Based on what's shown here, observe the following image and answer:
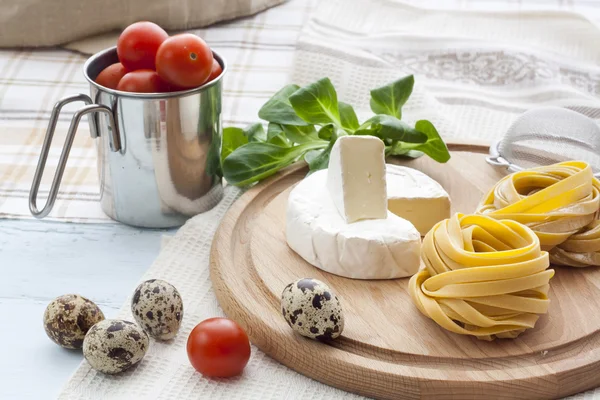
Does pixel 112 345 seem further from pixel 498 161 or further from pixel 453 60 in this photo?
pixel 453 60

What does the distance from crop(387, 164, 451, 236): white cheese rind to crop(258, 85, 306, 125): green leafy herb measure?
0.36 m

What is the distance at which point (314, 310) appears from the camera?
5.58 feet

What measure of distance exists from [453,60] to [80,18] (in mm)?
1419

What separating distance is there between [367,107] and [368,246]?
105 cm

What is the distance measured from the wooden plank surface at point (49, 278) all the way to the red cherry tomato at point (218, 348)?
272 mm

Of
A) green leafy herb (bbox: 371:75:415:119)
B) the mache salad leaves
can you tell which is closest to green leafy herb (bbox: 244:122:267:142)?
the mache salad leaves

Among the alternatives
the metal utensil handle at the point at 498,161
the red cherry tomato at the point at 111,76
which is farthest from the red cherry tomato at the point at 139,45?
the metal utensil handle at the point at 498,161

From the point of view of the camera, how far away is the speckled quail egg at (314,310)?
1701 mm

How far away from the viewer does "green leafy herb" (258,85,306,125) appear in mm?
2391

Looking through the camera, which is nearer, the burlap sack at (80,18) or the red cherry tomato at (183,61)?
the red cherry tomato at (183,61)

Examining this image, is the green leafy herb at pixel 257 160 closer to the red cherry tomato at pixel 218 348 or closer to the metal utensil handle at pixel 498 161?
the metal utensil handle at pixel 498 161

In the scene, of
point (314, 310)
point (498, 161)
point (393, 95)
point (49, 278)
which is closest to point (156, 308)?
point (314, 310)

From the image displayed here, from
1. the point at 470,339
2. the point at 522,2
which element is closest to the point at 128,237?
the point at 470,339

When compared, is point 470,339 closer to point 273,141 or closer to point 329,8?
point 273,141
